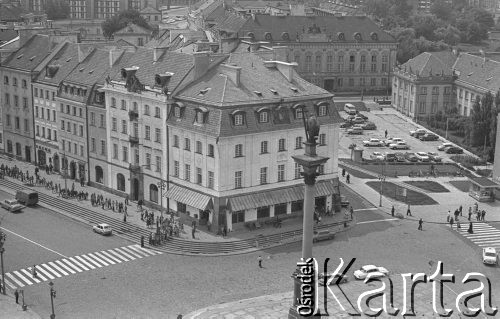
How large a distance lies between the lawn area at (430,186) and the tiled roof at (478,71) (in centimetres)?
3520

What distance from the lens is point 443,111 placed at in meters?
145

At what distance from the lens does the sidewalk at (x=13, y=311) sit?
63.3 meters

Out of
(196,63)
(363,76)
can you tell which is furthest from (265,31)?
(196,63)

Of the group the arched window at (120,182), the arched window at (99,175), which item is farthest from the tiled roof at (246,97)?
the arched window at (99,175)

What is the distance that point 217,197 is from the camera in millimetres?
82688

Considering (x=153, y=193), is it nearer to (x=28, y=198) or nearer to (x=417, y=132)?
(x=28, y=198)

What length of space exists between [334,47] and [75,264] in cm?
10993

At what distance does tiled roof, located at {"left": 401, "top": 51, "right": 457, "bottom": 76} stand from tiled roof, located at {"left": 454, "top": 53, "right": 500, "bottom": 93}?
1697 mm

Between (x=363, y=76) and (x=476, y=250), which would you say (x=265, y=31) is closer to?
(x=363, y=76)

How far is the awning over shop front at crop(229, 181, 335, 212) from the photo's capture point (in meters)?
83.2

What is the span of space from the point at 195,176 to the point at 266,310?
24.9 meters

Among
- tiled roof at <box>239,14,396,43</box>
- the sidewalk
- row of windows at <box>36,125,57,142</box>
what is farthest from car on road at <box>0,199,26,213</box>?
tiled roof at <box>239,14,396,43</box>

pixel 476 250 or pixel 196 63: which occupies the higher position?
pixel 196 63

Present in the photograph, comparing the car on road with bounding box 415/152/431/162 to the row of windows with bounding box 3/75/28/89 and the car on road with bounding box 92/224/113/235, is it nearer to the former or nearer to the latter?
the car on road with bounding box 92/224/113/235
